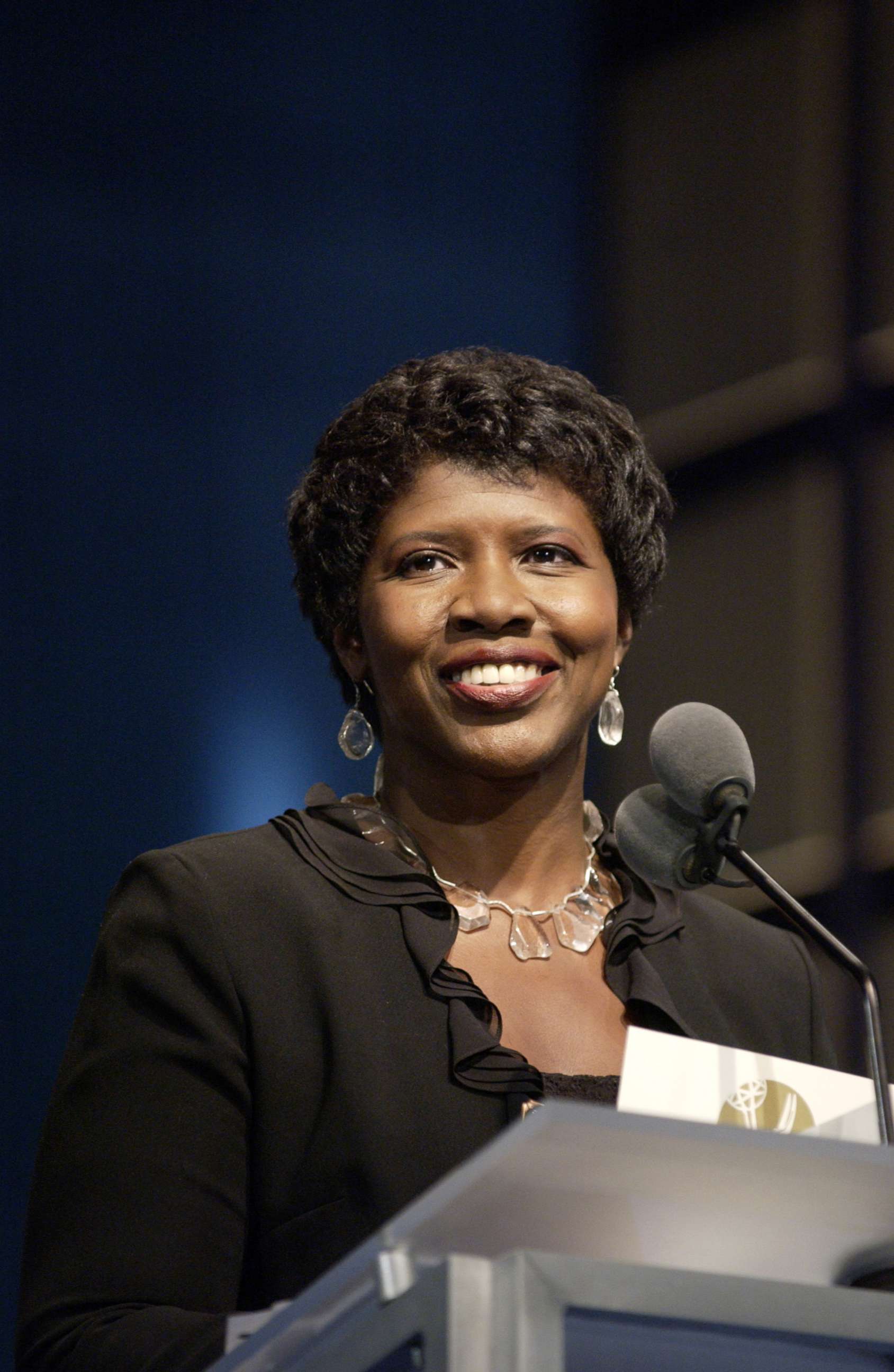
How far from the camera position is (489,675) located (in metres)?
1.93

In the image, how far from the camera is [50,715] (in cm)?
269

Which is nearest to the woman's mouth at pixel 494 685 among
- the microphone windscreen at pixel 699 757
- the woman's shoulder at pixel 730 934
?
the woman's shoulder at pixel 730 934

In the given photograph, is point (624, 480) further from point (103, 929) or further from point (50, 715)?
point (50, 715)

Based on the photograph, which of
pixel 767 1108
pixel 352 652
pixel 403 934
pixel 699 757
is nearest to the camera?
pixel 767 1108

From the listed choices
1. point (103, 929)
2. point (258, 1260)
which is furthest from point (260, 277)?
point (258, 1260)

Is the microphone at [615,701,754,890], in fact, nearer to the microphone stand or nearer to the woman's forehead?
the microphone stand

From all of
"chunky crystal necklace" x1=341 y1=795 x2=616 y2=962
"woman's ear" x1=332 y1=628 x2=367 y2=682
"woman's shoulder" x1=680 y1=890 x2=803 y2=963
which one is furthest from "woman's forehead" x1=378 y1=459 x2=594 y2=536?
"woman's shoulder" x1=680 y1=890 x2=803 y2=963

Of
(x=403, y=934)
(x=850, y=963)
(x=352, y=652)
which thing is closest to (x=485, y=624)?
(x=352, y=652)

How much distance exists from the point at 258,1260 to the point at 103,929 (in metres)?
0.34

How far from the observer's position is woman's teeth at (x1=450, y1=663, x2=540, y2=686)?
76.0 inches

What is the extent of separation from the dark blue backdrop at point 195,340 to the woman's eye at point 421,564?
0.86m

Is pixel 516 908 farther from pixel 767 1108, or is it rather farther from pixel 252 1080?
pixel 767 1108

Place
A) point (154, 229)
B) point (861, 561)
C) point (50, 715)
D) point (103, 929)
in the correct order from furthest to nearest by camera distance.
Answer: point (861, 561) < point (154, 229) < point (50, 715) < point (103, 929)

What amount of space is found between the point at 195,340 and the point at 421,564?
1.06 m
